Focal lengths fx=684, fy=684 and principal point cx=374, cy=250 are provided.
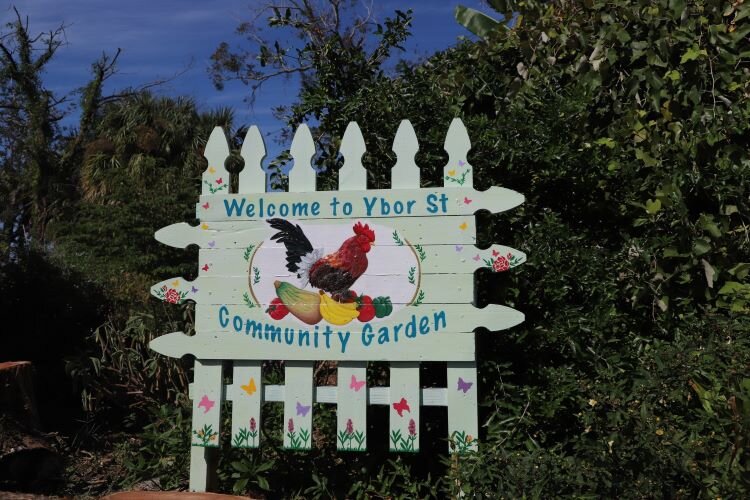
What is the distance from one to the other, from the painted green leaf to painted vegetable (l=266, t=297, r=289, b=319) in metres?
2.67

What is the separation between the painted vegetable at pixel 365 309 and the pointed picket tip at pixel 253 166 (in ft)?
2.56

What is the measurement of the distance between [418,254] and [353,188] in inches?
18.7

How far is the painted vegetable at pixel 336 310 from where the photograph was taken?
3.34 metres

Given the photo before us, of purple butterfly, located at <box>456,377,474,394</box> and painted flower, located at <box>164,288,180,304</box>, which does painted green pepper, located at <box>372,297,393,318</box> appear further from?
painted flower, located at <box>164,288,180,304</box>

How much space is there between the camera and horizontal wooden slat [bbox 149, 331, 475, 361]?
10.5ft

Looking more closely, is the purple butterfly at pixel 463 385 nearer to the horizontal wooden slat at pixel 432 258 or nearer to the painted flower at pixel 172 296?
the horizontal wooden slat at pixel 432 258

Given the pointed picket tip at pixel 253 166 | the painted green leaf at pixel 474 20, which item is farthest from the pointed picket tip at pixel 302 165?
the painted green leaf at pixel 474 20

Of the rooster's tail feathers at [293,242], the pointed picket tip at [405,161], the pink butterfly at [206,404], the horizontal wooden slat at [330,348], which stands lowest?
the pink butterfly at [206,404]

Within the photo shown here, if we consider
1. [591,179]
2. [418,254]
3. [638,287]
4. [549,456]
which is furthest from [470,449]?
[591,179]

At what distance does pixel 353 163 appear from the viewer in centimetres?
344

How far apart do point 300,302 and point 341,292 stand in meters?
0.21

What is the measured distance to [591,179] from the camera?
3.87 m

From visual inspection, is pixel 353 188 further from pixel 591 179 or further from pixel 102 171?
pixel 102 171

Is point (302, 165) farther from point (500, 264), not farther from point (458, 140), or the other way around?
point (500, 264)
